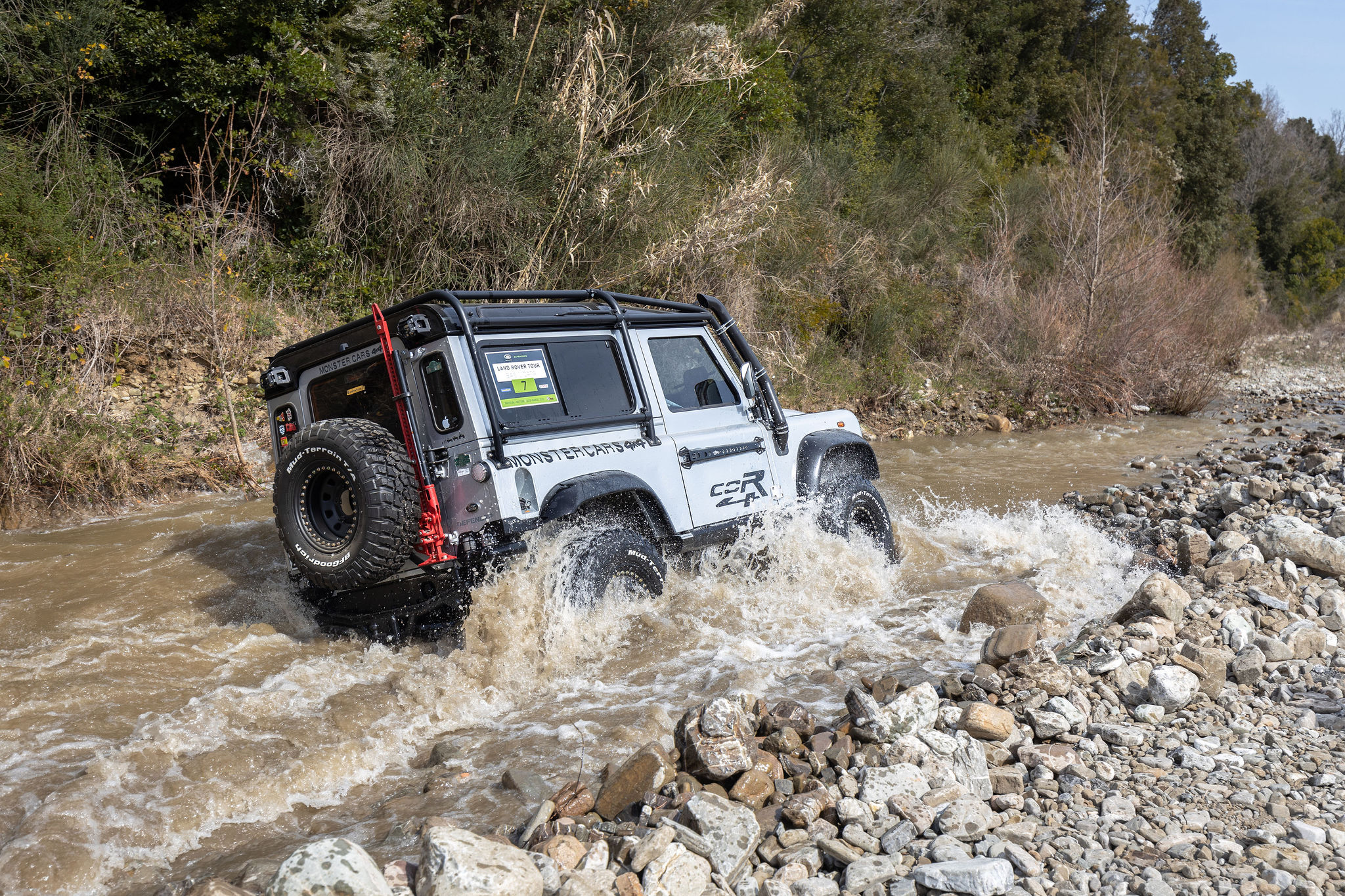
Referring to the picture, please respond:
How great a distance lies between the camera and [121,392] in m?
10.7

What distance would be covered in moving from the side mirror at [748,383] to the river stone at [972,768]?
10.5 ft

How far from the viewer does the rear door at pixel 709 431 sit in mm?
5992

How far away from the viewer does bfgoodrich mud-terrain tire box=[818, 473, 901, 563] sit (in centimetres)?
686

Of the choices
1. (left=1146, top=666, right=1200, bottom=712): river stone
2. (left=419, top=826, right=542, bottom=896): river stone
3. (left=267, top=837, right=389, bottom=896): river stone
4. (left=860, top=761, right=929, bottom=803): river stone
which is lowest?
(left=1146, top=666, right=1200, bottom=712): river stone

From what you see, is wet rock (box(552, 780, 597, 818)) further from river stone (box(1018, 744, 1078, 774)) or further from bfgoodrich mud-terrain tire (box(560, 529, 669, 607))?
river stone (box(1018, 744, 1078, 774))

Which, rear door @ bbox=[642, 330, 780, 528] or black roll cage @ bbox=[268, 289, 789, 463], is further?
rear door @ bbox=[642, 330, 780, 528]

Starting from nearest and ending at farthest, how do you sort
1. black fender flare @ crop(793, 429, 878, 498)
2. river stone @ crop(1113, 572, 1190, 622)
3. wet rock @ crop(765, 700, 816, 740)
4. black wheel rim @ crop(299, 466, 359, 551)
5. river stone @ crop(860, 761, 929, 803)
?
river stone @ crop(860, 761, 929, 803), wet rock @ crop(765, 700, 816, 740), black wheel rim @ crop(299, 466, 359, 551), river stone @ crop(1113, 572, 1190, 622), black fender flare @ crop(793, 429, 878, 498)

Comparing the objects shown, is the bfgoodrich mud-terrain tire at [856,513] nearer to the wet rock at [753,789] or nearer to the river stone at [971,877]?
the wet rock at [753,789]

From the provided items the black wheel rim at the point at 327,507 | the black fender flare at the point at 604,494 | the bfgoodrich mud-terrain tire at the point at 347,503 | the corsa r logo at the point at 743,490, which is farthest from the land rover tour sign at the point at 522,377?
the corsa r logo at the point at 743,490

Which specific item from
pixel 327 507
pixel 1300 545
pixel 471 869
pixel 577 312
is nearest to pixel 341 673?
pixel 327 507

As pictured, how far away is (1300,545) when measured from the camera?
636cm

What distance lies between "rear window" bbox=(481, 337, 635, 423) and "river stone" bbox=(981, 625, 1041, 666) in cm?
254

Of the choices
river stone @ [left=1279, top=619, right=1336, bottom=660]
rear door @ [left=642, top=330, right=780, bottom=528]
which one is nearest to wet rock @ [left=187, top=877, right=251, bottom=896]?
rear door @ [left=642, top=330, right=780, bottom=528]

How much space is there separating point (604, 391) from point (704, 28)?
1298 cm
